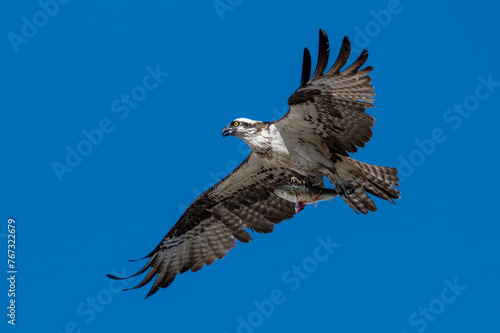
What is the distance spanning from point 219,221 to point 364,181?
10.6ft

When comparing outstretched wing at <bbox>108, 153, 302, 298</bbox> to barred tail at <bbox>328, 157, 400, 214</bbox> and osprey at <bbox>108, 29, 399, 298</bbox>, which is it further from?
barred tail at <bbox>328, 157, 400, 214</bbox>

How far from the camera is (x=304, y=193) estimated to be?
14.3 meters

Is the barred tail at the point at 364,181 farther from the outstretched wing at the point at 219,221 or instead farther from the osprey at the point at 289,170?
the outstretched wing at the point at 219,221

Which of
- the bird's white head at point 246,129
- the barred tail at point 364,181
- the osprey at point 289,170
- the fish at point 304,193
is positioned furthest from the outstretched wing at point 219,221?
the fish at point 304,193

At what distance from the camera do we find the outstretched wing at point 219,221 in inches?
654

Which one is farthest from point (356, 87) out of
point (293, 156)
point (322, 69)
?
point (293, 156)

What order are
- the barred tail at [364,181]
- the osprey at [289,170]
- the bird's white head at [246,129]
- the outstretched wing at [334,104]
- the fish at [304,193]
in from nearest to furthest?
the outstretched wing at [334,104] → the osprey at [289,170] → the fish at [304,193] → the bird's white head at [246,129] → the barred tail at [364,181]

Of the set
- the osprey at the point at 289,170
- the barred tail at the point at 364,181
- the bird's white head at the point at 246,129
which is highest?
the bird's white head at the point at 246,129

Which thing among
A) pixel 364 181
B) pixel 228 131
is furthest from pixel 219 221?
pixel 364 181

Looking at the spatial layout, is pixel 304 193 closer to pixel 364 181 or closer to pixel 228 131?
pixel 364 181

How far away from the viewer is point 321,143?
14.9 metres

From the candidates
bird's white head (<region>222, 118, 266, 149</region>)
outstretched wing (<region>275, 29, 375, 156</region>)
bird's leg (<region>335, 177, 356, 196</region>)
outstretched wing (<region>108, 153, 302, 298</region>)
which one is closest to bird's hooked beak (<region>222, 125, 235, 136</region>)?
bird's white head (<region>222, 118, 266, 149</region>)

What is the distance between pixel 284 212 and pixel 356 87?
3702 millimetres

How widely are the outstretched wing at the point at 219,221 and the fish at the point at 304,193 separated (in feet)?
6.19
